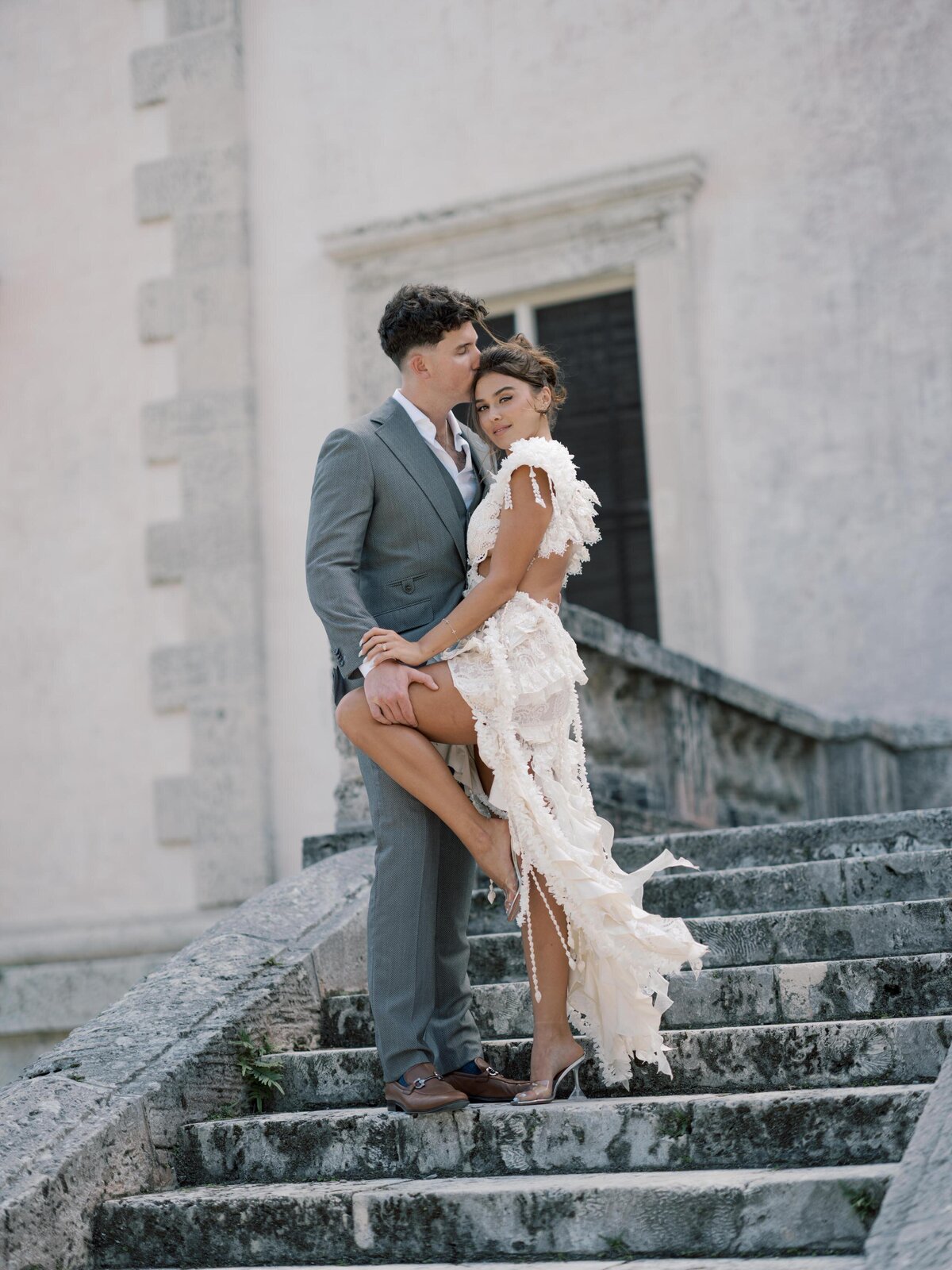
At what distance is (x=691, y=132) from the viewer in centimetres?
819

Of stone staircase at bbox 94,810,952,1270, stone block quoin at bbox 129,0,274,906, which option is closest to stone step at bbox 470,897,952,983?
stone staircase at bbox 94,810,952,1270

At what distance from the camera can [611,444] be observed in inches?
336

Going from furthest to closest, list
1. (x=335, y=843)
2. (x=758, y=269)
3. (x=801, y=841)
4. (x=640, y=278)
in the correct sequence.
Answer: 1. (x=640, y=278)
2. (x=758, y=269)
3. (x=335, y=843)
4. (x=801, y=841)

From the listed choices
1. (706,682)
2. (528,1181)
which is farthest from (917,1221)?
(706,682)

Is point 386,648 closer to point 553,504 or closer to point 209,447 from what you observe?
point 553,504

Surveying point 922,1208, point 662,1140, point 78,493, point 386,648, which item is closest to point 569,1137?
point 662,1140

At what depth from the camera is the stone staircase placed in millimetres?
2887

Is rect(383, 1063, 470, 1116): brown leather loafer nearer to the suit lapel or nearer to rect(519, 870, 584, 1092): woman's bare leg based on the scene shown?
rect(519, 870, 584, 1092): woman's bare leg

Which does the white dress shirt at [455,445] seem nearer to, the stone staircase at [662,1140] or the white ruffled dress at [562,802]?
the white ruffled dress at [562,802]

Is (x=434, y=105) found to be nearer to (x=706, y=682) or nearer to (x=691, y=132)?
(x=691, y=132)

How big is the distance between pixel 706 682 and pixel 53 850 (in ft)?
13.7

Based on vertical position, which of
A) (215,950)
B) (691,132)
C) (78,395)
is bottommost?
(215,950)

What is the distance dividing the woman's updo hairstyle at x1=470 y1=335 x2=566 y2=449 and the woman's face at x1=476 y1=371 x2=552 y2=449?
11 mm

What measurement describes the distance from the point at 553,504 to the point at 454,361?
417 millimetres
